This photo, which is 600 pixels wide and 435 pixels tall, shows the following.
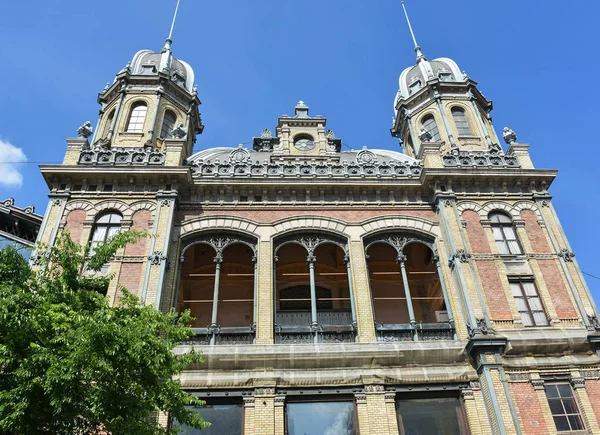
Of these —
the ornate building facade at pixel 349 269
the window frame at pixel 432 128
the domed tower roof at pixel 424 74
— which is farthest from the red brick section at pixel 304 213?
the domed tower roof at pixel 424 74

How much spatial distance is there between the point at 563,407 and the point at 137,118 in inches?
817

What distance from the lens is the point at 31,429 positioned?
9.68 meters

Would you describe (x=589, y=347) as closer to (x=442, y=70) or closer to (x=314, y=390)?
(x=314, y=390)

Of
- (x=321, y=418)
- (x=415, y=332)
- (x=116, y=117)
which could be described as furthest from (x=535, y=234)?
(x=116, y=117)

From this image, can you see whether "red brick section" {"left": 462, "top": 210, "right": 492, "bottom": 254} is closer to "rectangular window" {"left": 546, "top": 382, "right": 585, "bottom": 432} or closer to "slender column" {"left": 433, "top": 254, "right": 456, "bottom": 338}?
"slender column" {"left": 433, "top": 254, "right": 456, "bottom": 338}

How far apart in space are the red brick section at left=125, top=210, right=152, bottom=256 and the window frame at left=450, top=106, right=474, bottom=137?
588 inches

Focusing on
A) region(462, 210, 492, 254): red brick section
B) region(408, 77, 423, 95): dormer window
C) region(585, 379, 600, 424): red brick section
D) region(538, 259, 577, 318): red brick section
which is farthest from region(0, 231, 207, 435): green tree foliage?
region(408, 77, 423, 95): dormer window

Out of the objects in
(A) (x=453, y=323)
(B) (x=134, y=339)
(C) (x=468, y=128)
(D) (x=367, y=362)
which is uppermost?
(C) (x=468, y=128)

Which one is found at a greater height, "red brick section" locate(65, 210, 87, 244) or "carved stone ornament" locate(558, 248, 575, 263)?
"red brick section" locate(65, 210, 87, 244)

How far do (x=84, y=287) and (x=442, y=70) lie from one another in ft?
73.9

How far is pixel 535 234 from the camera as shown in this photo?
62.8ft

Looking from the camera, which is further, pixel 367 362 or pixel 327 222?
pixel 327 222

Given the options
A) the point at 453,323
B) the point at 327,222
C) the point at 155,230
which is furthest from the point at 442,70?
the point at 155,230

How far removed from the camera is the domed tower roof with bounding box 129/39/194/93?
26.8 meters
